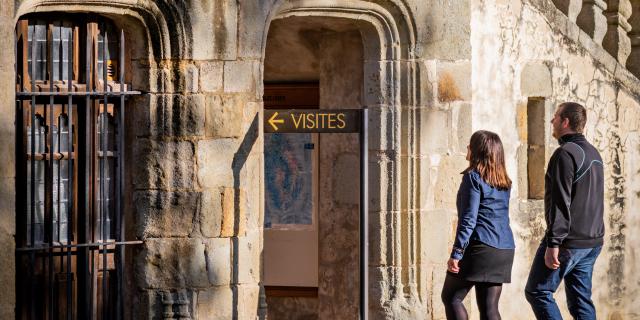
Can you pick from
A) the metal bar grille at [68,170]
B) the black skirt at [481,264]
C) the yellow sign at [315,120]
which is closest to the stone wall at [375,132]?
the metal bar grille at [68,170]

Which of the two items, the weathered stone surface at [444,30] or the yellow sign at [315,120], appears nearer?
the yellow sign at [315,120]

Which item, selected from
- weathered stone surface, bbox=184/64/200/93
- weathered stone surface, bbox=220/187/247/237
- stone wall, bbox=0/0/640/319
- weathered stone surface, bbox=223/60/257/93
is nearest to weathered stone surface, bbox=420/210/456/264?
stone wall, bbox=0/0/640/319

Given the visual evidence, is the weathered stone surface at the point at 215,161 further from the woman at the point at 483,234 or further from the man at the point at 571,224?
the man at the point at 571,224

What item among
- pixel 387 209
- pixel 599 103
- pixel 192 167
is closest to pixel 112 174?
pixel 192 167

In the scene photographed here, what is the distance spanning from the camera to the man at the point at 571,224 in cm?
866

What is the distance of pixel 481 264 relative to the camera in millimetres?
8547

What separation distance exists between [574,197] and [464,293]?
895mm

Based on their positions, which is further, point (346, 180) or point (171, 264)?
point (346, 180)

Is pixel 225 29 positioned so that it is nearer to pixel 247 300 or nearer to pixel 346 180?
pixel 247 300

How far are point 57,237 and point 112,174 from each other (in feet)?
1.77

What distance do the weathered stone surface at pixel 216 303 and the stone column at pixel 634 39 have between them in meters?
4.95

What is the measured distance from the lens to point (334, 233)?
10938 mm

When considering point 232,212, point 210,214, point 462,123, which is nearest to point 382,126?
point 462,123

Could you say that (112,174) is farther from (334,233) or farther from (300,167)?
(300,167)
